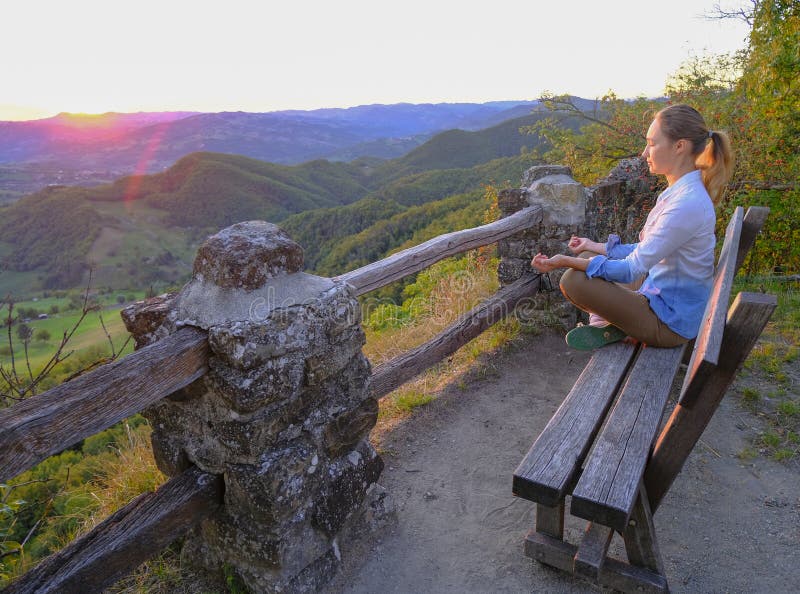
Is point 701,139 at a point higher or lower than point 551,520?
higher

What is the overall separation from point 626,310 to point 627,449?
2.80ft

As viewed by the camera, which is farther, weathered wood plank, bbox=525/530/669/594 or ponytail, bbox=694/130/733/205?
ponytail, bbox=694/130/733/205

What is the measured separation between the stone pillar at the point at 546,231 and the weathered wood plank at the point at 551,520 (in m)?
2.63

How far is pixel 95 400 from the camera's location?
1.33 metres

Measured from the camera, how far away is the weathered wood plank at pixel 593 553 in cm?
172

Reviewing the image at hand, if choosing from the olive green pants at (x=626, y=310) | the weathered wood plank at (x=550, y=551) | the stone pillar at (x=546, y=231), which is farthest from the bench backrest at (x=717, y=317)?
the stone pillar at (x=546, y=231)

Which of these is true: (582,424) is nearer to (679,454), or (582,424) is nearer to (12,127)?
(679,454)

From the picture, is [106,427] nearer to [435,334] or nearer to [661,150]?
[661,150]

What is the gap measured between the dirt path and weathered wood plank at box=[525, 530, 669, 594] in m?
0.10

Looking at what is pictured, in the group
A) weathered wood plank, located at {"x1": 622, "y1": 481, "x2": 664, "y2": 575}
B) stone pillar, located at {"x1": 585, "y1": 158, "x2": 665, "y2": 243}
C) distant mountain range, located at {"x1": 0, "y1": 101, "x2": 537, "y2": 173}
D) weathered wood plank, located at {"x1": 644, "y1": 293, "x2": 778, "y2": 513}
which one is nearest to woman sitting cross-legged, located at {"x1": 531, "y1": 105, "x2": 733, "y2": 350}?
weathered wood plank, located at {"x1": 644, "y1": 293, "x2": 778, "y2": 513}

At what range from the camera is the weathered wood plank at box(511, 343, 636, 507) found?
5.40ft

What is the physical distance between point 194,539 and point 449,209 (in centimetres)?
2893

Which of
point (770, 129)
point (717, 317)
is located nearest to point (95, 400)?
point (717, 317)

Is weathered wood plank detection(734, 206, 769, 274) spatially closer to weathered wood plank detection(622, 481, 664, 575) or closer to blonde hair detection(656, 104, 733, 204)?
blonde hair detection(656, 104, 733, 204)
